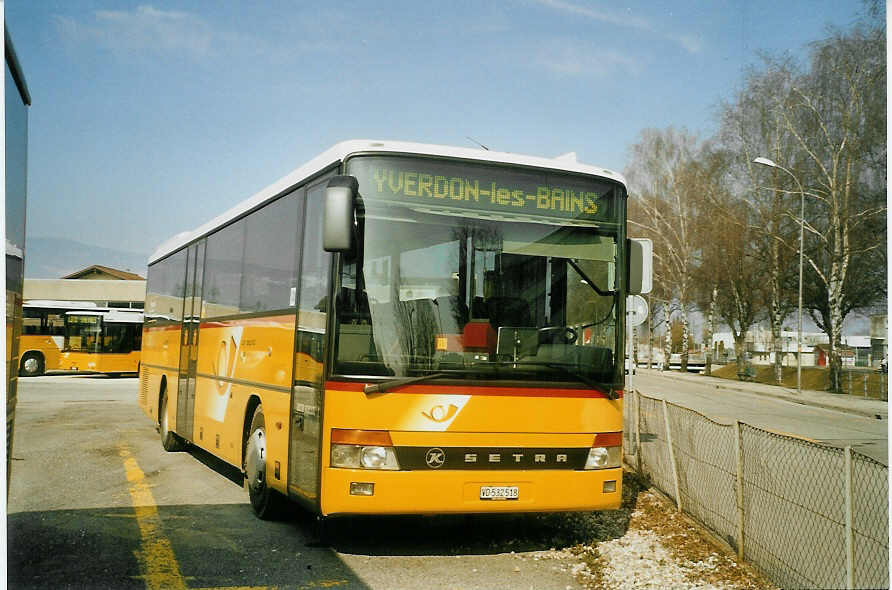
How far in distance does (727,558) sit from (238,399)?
16.3 ft

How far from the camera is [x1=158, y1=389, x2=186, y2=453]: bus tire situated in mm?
13078

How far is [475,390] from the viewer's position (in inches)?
257

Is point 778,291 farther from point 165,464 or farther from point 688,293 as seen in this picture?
point 165,464

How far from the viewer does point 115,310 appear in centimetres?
3712

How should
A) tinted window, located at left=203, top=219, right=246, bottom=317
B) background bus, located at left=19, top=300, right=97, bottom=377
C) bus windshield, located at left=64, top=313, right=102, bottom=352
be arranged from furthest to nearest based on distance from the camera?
bus windshield, located at left=64, top=313, right=102, bottom=352, background bus, located at left=19, top=300, right=97, bottom=377, tinted window, located at left=203, top=219, right=246, bottom=317

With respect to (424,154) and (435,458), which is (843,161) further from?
(435,458)

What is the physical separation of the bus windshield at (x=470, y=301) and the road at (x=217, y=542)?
1.44m

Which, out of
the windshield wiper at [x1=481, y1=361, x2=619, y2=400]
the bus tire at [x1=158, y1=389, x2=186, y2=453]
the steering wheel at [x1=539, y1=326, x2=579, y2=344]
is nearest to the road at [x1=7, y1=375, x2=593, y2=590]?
the windshield wiper at [x1=481, y1=361, x2=619, y2=400]

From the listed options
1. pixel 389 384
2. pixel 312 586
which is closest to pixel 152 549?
pixel 312 586

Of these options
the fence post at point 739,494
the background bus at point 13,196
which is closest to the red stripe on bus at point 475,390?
the fence post at point 739,494

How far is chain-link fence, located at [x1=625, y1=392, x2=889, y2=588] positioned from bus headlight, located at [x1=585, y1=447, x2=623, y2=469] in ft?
2.97

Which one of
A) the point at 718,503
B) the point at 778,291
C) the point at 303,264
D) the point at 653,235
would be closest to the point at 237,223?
the point at 303,264

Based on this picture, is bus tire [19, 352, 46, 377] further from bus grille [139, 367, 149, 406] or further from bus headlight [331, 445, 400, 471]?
bus headlight [331, 445, 400, 471]

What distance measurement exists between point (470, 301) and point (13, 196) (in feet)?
10.5
